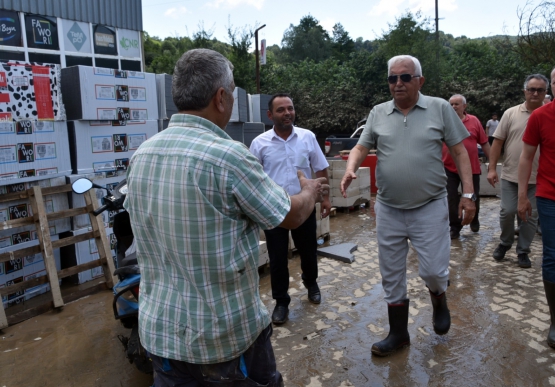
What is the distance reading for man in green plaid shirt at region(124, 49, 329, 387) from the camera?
1610 mm

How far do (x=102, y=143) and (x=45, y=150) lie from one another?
688 mm

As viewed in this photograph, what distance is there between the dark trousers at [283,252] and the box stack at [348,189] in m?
4.45

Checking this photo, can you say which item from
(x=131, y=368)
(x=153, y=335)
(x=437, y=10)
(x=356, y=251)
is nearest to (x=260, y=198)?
(x=153, y=335)

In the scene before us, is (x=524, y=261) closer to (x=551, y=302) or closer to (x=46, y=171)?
(x=551, y=302)

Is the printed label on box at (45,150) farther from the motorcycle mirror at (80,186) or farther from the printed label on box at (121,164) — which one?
the motorcycle mirror at (80,186)

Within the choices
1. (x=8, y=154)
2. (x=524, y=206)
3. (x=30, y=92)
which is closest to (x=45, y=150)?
(x=8, y=154)

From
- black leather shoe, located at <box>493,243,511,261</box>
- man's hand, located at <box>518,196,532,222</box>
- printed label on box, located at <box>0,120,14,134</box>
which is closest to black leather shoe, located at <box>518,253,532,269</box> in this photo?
black leather shoe, located at <box>493,243,511,261</box>

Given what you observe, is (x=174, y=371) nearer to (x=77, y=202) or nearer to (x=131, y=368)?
(x=131, y=368)

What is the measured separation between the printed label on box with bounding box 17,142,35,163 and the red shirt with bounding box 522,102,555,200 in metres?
4.71

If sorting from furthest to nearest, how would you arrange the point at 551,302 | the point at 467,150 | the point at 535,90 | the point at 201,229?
the point at 467,150 < the point at 535,90 < the point at 551,302 < the point at 201,229

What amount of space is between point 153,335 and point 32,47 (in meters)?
14.3

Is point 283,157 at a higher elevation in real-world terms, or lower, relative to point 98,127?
lower

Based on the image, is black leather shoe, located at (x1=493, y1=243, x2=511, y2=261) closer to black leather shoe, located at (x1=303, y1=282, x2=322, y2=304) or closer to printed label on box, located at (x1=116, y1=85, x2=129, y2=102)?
black leather shoe, located at (x1=303, y1=282, x2=322, y2=304)

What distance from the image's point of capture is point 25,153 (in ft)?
16.0
